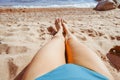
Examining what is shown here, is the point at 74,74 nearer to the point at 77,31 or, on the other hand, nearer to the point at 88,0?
the point at 77,31

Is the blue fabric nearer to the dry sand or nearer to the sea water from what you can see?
the dry sand

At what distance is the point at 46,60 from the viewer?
5.68ft

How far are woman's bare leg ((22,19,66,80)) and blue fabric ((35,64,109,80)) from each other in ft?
0.28

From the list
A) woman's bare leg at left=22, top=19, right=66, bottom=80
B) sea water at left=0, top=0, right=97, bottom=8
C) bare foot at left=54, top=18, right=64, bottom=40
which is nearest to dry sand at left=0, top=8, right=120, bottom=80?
bare foot at left=54, top=18, right=64, bottom=40

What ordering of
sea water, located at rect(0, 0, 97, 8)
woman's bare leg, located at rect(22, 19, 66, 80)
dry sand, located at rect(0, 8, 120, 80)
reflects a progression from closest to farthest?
1. woman's bare leg, located at rect(22, 19, 66, 80)
2. dry sand, located at rect(0, 8, 120, 80)
3. sea water, located at rect(0, 0, 97, 8)

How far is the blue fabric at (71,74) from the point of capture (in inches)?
57.7

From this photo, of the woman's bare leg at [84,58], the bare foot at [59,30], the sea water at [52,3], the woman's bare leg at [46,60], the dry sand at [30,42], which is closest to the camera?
the woman's bare leg at [46,60]

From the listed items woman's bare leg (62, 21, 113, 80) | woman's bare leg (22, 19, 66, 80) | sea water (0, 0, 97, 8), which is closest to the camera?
woman's bare leg (22, 19, 66, 80)

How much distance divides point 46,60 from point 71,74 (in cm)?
30

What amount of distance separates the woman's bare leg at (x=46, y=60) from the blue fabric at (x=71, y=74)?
0.09m

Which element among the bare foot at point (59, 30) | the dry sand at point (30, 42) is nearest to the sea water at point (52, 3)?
the dry sand at point (30, 42)

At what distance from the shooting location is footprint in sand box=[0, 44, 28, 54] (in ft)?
8.07

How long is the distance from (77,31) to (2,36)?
3.37 ft

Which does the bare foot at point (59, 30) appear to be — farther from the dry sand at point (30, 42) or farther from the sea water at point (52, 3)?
the sea water at point (52, 3)
